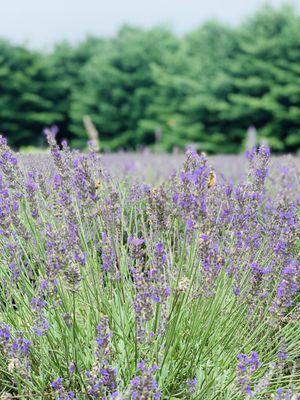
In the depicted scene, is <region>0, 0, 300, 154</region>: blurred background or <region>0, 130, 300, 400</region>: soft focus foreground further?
<region>0, 0, 300, 154</region>: blurred background

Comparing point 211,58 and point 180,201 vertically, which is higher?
point 211,58

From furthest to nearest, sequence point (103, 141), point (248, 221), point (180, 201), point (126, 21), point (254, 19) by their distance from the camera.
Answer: point (126, 21), point (103, 141), point (254, 19), point (248, 221), point (180, 201)

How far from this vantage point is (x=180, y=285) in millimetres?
2180

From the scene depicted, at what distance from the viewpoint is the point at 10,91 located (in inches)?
1153

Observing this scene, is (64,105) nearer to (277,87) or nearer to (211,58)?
(211,58)

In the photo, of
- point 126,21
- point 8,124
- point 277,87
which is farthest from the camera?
point 126,21

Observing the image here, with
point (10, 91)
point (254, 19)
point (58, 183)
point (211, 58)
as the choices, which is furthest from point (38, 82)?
point (58, 183)

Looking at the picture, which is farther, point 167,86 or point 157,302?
point 167,86

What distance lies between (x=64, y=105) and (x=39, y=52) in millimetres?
3047

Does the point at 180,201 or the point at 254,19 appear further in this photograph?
the point at 254,19

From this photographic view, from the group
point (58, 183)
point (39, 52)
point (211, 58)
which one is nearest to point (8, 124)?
point (39, 52)

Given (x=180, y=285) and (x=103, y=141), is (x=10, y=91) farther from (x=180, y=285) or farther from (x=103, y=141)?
(x=180, y=285)

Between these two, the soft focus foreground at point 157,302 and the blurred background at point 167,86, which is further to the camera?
the blurred background at point 167,86

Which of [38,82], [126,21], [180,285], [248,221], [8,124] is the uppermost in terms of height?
[126,21]
